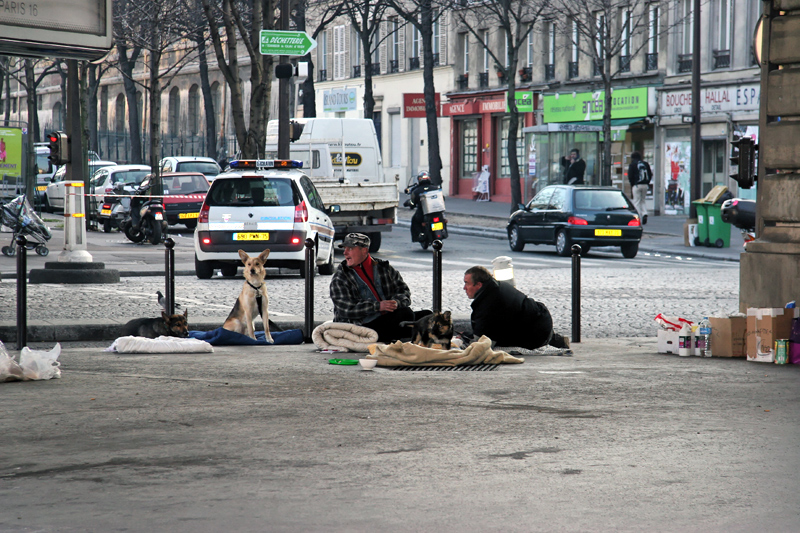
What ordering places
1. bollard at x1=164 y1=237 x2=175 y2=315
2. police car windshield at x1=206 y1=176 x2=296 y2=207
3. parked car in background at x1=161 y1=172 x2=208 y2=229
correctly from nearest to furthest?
bollard at x1=164 y1=237 x2=175 y2=315 → police car windshield at x1=206 y1=176 x2=296 y2=207 → parked car in background at x1=161 y1=172 x2=208 y2=229

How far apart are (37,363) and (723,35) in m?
31.4

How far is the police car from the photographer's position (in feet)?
59.3

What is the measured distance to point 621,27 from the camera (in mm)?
39844

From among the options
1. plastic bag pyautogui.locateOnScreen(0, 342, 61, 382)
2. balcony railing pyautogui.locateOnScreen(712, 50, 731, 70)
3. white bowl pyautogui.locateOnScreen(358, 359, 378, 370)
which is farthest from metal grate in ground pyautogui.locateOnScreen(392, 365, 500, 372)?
balcony railing pyautogui.locateOnScreen(712, 50, 731, 70)

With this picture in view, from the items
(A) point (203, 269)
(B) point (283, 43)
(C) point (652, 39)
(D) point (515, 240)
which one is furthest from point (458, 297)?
(C) point (652, 39)

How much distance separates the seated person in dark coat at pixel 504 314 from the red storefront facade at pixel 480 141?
118 ft

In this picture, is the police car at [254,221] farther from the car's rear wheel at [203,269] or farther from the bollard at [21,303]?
the bollard at [21,303]

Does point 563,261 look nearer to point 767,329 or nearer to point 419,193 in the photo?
point 419,193

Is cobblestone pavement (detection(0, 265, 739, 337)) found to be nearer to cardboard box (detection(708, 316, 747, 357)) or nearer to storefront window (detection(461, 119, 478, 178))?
cardboard box (detection(708, 316, 747, 357))

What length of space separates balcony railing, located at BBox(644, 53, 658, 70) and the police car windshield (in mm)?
23804

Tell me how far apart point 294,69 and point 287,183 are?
4565 mm

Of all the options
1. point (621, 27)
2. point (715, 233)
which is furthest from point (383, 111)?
point (715, 233)

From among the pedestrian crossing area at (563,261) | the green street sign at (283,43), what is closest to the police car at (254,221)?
the green street sign at (283,43)

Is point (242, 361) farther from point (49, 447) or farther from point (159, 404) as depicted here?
point (49, 447)
